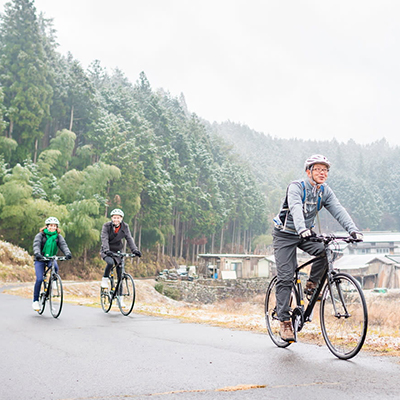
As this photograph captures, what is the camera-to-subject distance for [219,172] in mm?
62844

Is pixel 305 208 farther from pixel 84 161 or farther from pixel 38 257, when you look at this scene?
pixel 84 161

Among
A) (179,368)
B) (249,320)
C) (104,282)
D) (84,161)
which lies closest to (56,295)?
(104,282)

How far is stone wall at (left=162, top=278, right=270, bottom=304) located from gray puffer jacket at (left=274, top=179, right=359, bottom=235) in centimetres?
3305

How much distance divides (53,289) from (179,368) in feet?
17.1

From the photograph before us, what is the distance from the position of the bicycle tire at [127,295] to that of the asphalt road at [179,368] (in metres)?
2.19

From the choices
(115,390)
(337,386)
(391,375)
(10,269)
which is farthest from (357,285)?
(10,269)

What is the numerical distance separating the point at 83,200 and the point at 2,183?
581 cm

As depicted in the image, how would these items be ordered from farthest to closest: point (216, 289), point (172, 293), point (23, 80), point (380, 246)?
1. point (380, 246)
2. point (216, 289)
3. point (23, 80)
4. point (172, 293)

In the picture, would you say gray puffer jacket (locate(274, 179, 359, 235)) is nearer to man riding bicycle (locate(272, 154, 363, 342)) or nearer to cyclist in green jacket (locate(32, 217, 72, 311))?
man riding bicycle (locate(272, 154, 363, 342))

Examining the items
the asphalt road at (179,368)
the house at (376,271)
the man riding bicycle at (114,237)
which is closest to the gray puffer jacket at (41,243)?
the man riding bicycle at (114,237)

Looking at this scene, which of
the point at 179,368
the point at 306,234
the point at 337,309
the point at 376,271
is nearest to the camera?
the point at 179,368

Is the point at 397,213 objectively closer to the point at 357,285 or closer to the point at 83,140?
the point at 83,140

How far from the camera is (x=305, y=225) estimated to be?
4.62 metres

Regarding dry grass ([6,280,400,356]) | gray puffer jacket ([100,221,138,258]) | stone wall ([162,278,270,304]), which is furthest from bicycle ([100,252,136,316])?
stone wall ([162,278,270,304])
